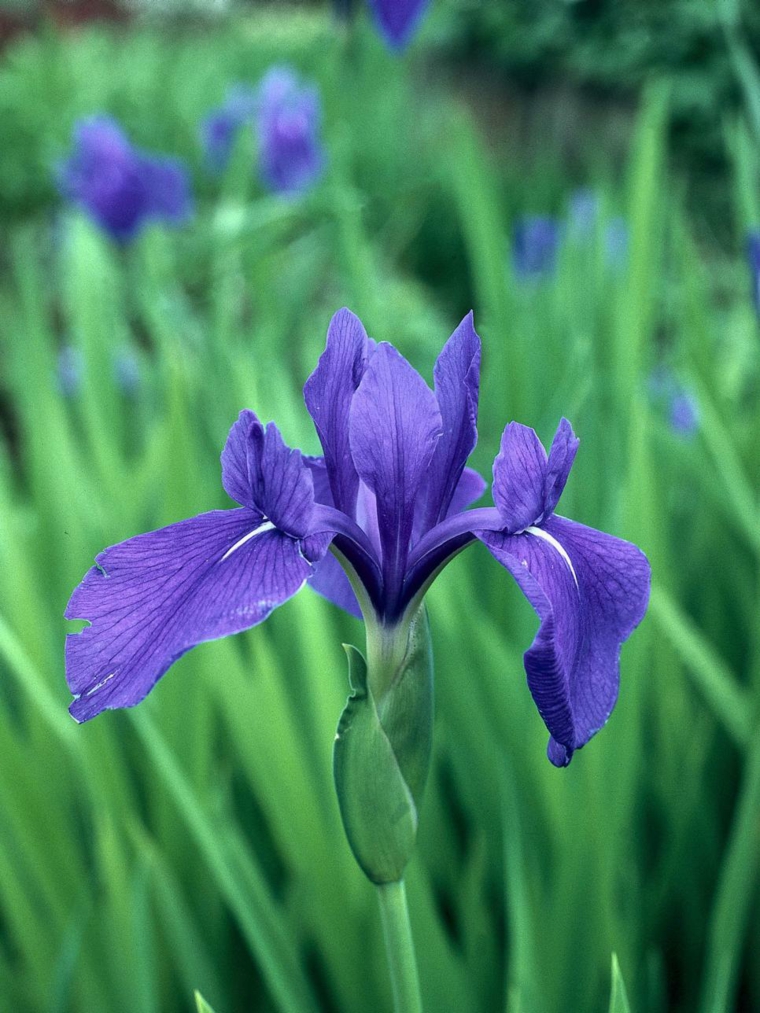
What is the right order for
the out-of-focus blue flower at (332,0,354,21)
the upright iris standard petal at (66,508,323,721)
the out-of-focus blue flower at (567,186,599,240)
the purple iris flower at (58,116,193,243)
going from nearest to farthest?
1. the upright iris standard petal at (66,508,323,721)
2. the out-of-focus blue flower at (332,0,354,21)
3. the out-of-focus blue flower at (567,186,599,240)
4. the purple iris flower at (58,116,193,243)

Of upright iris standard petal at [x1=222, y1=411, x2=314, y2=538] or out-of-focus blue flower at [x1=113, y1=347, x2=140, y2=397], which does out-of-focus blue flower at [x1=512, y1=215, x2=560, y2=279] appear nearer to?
out-of-focus blue flower at [x1=113, y1=347, x2=140, y2=397]

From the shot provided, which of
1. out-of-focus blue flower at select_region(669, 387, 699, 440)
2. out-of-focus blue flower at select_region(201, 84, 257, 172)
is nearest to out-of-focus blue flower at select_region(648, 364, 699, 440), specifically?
out-of-focus blue flower at select_region(669, 387, 699, 440)

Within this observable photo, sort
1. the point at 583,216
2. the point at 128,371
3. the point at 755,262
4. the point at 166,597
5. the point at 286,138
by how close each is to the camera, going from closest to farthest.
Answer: the point at 166,597, the point at 755,262, the point at 128,371, the point at 286,138, the point at 583,216

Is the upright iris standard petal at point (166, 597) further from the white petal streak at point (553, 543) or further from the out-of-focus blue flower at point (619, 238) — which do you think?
the out-of-focus blue flower at point (619, 238)

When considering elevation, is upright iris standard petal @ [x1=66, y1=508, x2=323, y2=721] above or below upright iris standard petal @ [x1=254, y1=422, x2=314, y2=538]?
below

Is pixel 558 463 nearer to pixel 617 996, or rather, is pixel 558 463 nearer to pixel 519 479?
pixel 519 479

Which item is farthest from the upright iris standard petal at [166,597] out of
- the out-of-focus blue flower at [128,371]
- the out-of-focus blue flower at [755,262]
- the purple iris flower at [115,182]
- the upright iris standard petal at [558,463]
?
the purple iris flower at [115,182]

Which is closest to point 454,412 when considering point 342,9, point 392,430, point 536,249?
point 392,430
